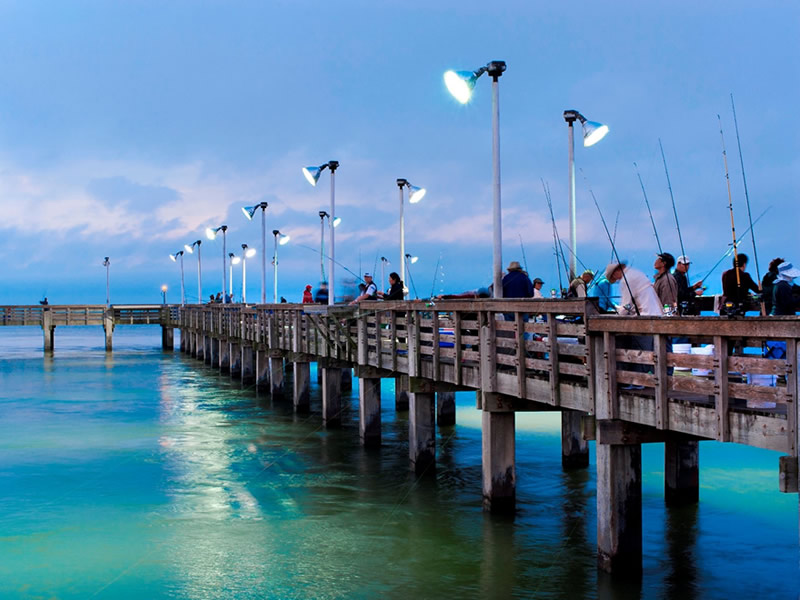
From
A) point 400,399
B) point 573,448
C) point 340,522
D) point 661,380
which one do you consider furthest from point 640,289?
point 400,399

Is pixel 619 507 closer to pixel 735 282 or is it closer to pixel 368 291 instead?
pixel 735 282

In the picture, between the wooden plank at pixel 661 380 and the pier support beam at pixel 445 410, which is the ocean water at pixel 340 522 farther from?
the wooden plank at pixel 661 380

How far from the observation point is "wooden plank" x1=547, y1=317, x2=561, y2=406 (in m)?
11.4

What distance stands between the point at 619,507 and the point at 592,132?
840 centimetres

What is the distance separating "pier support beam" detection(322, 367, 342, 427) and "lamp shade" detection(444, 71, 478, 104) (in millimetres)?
10784

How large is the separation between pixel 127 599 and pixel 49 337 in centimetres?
6146

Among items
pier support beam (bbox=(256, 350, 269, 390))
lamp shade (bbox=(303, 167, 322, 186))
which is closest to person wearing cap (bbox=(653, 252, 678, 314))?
lamp shade (bbox=(303, 167, 322, 186))

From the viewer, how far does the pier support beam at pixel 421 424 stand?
1703 cm

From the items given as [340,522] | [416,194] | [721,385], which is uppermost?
[416,194]

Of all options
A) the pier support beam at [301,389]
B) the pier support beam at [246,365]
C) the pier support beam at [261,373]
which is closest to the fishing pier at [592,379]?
the pier support beam at [301,389]

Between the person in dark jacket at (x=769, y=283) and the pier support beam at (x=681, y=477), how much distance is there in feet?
13.5

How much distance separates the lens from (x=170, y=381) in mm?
41844

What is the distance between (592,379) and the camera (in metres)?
10.5

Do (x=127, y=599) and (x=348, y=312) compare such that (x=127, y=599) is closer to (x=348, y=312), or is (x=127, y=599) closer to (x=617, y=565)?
(x=617, y=565)
